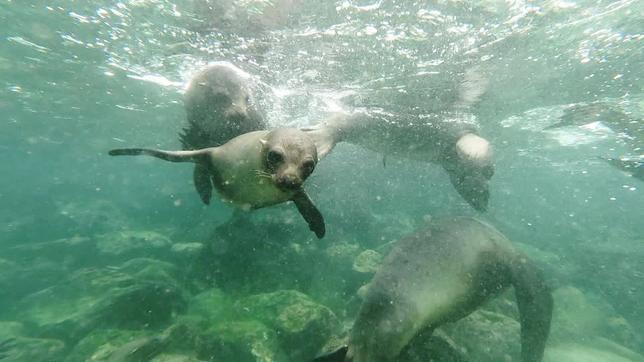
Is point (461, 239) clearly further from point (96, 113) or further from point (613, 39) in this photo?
point (96, 113)

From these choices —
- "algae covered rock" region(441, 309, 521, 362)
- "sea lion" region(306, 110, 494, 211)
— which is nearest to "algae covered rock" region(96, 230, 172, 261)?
"sea lion" region(306, 110, 494, 211)

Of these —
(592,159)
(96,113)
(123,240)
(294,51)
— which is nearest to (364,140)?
(294,51)

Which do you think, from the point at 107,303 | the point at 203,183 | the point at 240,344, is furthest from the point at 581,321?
the point at 107,303

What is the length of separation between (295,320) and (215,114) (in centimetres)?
356

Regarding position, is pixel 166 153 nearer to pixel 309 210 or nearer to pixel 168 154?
pixel 168 154

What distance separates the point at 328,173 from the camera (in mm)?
20609

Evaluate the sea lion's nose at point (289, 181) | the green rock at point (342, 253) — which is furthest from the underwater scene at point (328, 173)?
the green rock at point (342, 253)

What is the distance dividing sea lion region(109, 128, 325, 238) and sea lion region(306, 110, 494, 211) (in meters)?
1.82

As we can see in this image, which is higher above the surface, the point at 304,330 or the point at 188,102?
the point at 188,102

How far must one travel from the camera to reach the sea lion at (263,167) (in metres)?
2.67

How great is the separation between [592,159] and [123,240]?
3323 cm

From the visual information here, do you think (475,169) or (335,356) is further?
(475,169)

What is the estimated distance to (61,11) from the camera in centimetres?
1005

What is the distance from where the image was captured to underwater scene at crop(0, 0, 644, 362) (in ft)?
11.7
